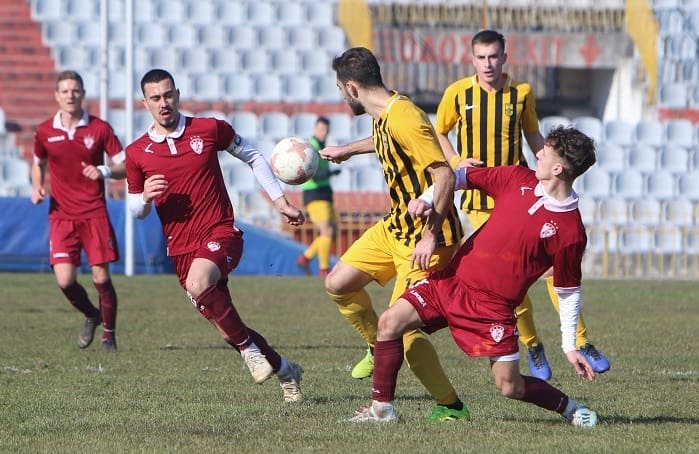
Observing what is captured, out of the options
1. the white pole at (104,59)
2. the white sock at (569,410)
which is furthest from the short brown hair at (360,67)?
the white pole at (104,59)

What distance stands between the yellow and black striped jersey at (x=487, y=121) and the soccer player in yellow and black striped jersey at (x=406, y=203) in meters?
1.41

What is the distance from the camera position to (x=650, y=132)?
928 inches

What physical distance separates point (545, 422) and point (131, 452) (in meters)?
2.10

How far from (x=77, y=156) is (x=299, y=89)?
14.1 m

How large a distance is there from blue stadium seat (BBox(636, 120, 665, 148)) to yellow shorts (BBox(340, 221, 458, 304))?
17625 mm

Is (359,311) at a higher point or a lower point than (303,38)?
lower

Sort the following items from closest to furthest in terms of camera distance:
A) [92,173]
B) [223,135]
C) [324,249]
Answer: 1. [223,135]
2. [92,173]
3. [324,249]

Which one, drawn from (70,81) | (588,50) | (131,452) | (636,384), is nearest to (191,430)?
(131,452)

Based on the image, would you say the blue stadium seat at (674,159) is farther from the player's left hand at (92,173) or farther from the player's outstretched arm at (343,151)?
the player's outstretched arm at (343,151)

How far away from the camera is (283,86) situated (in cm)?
2386

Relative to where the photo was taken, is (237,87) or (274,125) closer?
(274,125)

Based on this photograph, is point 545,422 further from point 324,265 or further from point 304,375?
point 324,265

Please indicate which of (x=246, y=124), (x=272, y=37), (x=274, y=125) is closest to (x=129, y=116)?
(x=246, y=124)

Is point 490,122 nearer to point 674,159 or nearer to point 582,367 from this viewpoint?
point 582,367
